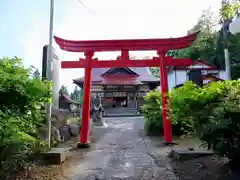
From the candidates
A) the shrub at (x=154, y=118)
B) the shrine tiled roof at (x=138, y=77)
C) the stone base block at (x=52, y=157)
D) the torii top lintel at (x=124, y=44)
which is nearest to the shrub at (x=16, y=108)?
the stone base block at (x=52, y=157)

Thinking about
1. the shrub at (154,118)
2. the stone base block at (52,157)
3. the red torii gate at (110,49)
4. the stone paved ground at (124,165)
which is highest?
the red torii gate at (110,49)

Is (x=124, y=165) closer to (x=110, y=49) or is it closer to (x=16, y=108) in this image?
(x=16, y=108)

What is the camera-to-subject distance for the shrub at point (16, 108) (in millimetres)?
3770

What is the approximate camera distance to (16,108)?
4324 millimetres

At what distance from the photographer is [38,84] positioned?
447 centimetres

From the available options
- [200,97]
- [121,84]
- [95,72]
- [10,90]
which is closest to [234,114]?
[200,97]

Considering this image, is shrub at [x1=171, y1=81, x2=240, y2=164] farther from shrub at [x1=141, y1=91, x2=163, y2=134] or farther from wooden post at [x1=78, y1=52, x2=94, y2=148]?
shrub at [x1=141, y1=91, x2=163, y2=134]

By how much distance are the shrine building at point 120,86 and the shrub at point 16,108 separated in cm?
2624

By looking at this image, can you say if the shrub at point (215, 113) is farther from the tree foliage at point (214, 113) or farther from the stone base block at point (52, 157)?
the stone base block at point (52, 157)

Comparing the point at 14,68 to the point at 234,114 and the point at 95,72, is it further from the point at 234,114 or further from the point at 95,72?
the point at 95,72

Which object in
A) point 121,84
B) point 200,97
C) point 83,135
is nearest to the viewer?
point 200,97

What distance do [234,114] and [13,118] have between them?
3382 millimetres

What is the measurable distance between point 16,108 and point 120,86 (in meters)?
28.2

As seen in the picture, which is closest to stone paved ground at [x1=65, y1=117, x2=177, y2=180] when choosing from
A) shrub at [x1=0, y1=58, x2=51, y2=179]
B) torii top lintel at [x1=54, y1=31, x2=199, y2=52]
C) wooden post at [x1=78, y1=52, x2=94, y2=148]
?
wooden post at [x1=78, y1=52, x2=94, y2=148]
